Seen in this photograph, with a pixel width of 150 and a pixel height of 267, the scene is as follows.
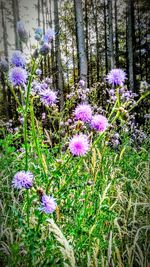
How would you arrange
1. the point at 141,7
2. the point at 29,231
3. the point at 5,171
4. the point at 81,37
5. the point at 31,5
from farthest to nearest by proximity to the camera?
the point at 31,5, the point at 141,7, the point at 81,37, the point at 5,171, the point at 29,231

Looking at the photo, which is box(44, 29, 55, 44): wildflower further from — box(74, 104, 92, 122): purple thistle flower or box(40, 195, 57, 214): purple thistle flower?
box(40, 195, 57, 214): purple thistle flower

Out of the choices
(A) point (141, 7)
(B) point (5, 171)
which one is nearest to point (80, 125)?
(B) point (5, 171)

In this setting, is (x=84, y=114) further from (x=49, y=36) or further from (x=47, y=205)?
(x=47, y=205)

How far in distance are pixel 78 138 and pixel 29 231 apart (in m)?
0.47

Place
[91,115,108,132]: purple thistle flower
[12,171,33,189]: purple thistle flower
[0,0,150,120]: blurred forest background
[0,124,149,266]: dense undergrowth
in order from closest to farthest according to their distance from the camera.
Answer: [12,171,33,189]: purple thistle flower < [0,124,149,266]: dense undergrowth < [91,115,108,132]: purple thistle flower < [0,0,150,120]: blurred forest background

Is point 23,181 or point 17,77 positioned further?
point 17,77

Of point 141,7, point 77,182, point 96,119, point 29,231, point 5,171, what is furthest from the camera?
point 141,7

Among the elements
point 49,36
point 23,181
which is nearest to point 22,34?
point 49,36

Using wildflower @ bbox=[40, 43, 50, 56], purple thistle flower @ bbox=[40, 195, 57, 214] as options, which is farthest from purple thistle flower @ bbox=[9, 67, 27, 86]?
purple thistle flower @ bbox=[40, 195, 57, 214]

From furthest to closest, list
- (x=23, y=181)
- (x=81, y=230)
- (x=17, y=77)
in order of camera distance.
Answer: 1. (x=81, y=230)
2. (x=17, y=77)
3. (x=23, y=181)

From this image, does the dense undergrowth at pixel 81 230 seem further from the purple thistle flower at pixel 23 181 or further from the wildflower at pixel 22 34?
the wildflower at pixel 22 34

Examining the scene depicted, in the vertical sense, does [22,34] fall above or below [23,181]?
above

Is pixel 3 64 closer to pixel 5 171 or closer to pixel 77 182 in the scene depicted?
pixel 77 182

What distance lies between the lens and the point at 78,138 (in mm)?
1652
